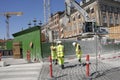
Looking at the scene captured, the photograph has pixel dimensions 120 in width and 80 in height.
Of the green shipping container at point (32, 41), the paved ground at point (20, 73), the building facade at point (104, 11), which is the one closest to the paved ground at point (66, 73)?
the paved ground at point (20, 73)

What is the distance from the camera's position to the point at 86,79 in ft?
40.0

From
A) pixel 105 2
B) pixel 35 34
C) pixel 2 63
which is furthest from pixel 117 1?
pixel 2 63

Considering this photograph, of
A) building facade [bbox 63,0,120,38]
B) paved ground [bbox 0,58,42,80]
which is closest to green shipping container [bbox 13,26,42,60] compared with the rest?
paved ground [bbox 0,58,42,80]

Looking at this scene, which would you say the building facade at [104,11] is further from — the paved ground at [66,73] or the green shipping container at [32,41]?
the paved ground at [66,73]

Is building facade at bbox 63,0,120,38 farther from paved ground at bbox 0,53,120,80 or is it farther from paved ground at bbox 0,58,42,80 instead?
paved ground at bbox 0,53,120,80

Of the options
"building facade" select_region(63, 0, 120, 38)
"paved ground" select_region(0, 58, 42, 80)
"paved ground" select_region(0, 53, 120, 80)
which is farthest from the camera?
"building facade" select_region(63, 0, 120, 38)

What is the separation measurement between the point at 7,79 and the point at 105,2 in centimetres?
5554

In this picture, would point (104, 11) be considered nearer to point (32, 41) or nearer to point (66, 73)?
point (32, 41)

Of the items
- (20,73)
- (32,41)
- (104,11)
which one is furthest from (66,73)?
(104,11)

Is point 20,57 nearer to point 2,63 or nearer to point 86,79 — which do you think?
point 2,63

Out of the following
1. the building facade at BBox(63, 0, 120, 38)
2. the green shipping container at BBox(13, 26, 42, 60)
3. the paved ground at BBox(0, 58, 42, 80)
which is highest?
the building facade at BBox(63, 0, 120, 38)

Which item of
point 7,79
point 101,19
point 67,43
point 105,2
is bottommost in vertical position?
point 7,79

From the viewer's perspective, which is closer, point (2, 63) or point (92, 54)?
point (2, 63)

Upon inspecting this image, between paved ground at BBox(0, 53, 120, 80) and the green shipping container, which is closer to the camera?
paved ground at BBox(0, 53, 120, 80)
